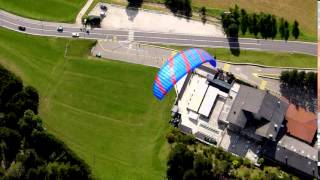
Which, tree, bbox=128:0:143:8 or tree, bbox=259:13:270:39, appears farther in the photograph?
tree, bbox=128:0:143:8

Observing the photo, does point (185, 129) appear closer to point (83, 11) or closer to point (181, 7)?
point (181, 7)

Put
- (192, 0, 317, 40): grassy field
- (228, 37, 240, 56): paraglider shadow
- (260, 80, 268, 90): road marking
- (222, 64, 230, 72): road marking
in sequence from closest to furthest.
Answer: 1. (260, 80, 268, 90): road marking
2. (222, 64, 230, 72): road marking
3. (228, 37, 240, 56): paraglider shadow
4. (192, 0, 317, 40): grassy field

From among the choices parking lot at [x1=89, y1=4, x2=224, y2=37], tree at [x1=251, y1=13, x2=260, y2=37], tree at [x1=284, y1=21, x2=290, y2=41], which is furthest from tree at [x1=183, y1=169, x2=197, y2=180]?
tree at [x1=284, y1=21, x2=290, y2=41]

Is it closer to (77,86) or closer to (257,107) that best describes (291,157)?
(257,107)

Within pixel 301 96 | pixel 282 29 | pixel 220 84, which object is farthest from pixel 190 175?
pixel 282 29

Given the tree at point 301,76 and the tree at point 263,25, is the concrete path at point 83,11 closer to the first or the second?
the tree at point 263,25

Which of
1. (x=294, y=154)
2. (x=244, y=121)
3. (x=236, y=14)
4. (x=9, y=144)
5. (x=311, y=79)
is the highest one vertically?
(x=236, y=14)

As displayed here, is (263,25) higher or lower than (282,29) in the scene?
higher

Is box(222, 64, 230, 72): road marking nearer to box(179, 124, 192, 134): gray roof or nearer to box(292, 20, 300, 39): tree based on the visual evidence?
box(179, 124, 192, 134): gray roof
